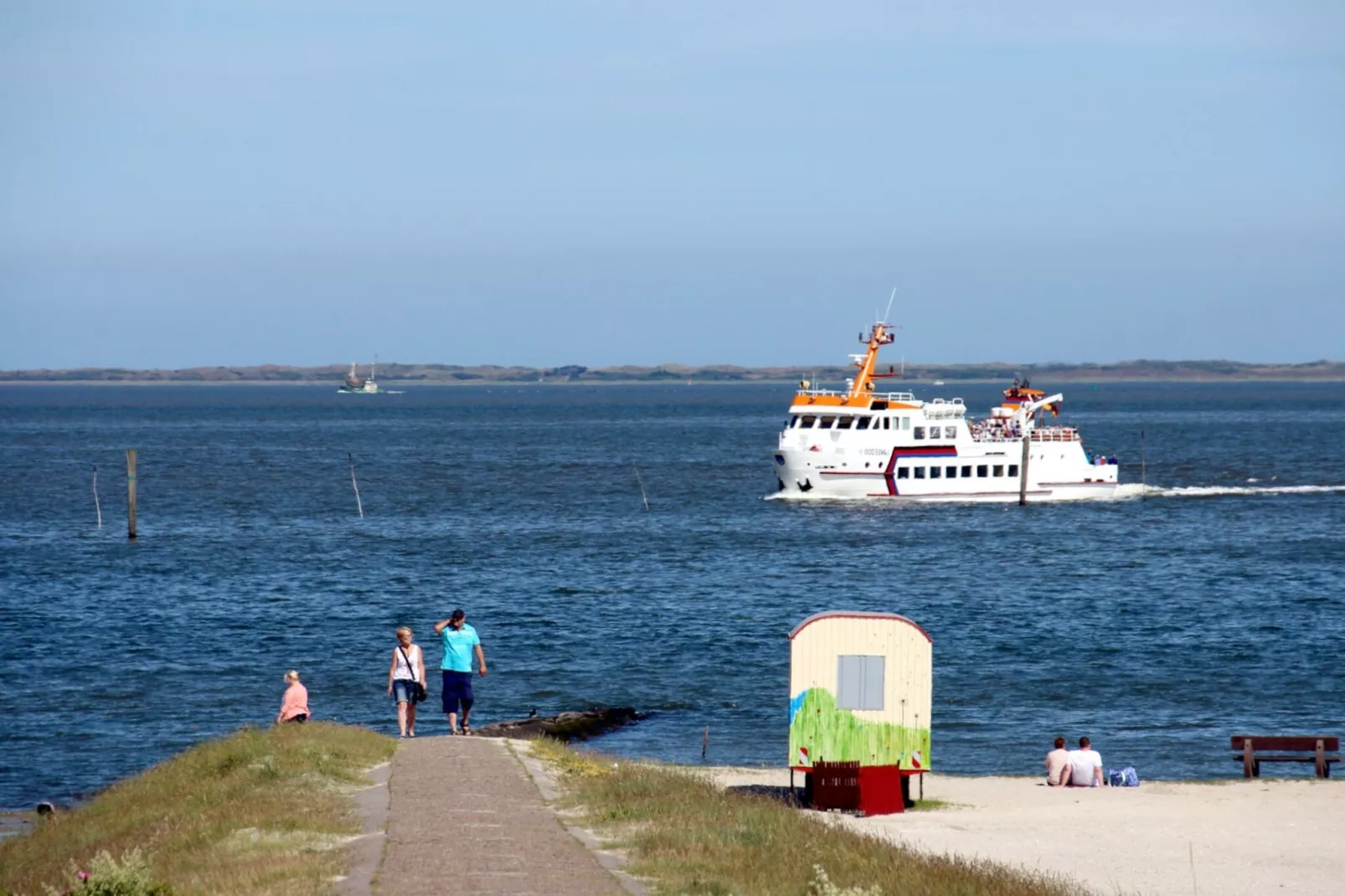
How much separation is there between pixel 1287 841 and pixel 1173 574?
3251cm

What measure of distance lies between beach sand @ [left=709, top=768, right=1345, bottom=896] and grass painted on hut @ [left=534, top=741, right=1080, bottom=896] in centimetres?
190

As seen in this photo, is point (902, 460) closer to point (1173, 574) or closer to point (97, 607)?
point (1173, 574)

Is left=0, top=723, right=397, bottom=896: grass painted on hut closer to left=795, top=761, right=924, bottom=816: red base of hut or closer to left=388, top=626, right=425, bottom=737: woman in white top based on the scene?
left=388, top=626, right=425, bottom=737: woman in white top

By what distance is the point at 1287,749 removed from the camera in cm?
2441

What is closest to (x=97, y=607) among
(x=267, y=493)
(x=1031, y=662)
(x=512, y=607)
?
(x=512, y=607)

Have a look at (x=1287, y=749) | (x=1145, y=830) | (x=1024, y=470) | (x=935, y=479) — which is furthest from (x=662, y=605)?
(x=1024, y=470)

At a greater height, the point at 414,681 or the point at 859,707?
the point at 414,681

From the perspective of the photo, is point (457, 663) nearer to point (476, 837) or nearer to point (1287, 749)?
point (476, 837)

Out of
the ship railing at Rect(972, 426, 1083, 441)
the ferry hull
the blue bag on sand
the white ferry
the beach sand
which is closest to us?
the beach sand

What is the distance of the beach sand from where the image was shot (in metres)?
17.7

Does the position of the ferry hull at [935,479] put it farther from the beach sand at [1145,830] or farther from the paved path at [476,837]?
the paved path at [476,837]

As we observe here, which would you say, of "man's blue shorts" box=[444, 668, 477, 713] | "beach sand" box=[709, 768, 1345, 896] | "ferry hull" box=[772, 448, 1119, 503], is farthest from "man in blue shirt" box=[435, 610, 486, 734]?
"ferry hull" box=[772, 448, 1119, 503]

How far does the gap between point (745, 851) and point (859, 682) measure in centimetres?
758

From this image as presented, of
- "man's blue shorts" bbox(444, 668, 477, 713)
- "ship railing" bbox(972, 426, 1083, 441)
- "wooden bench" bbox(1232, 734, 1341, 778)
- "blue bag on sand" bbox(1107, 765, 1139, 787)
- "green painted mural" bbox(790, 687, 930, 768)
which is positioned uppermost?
"ship railing" bbox(972, 426, 1083, 441)
